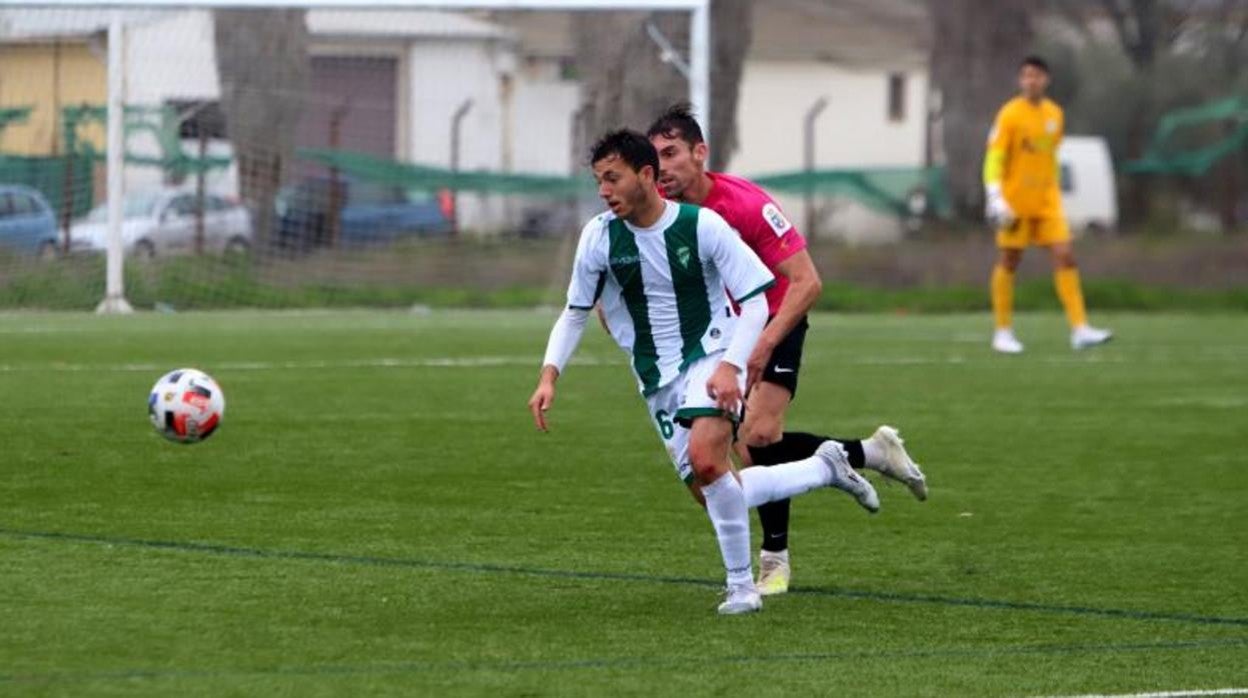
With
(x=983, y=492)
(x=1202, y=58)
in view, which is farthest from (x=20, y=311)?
(x=1202, y=58)

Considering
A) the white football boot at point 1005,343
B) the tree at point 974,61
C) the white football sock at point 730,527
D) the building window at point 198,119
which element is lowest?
the white football sock at point 730,527

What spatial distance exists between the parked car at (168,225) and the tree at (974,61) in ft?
49.8

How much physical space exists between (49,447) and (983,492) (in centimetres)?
432

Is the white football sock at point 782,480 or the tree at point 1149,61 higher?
the tree at point 1149,61

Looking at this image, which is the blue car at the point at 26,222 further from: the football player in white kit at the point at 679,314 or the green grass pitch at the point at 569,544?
the football player in white kit at the point at 679,314

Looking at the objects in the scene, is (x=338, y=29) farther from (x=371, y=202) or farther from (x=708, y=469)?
(x=708, y=469)

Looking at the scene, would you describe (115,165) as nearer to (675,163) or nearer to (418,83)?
(418,83)

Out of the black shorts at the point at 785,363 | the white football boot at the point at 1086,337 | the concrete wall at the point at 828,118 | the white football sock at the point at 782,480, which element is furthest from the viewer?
the concrete wall at the point at 828,118

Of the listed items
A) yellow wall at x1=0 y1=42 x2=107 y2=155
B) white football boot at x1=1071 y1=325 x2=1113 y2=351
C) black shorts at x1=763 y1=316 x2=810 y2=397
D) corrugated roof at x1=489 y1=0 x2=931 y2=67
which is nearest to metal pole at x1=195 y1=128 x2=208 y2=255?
yellow wall at x1=0 y1=42 x2=107 y2=155

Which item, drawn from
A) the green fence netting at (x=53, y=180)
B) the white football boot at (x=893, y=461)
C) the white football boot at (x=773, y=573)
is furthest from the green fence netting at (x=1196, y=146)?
the white football boot at (x=773, y=573)

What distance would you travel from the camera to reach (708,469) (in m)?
7.30

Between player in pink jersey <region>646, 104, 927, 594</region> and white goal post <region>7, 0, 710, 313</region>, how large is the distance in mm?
12053

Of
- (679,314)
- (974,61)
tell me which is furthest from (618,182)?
(974,61)

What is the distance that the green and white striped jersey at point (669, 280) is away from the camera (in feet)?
24.2
